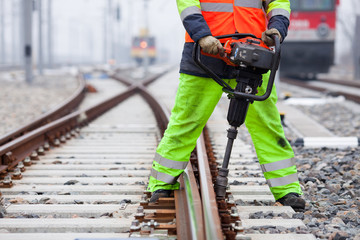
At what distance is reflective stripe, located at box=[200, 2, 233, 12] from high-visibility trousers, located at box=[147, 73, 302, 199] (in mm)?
434

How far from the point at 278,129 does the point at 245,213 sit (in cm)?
62

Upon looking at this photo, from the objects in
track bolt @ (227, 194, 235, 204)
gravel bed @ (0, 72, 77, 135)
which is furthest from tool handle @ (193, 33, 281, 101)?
gravel bed @ (0, 72, 77, 135)

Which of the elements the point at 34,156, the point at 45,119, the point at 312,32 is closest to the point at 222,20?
the point at 34,156

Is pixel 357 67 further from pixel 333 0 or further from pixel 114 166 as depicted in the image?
pixel 114 166

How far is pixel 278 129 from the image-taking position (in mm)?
3377

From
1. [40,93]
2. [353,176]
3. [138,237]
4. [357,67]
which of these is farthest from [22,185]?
[357,67]

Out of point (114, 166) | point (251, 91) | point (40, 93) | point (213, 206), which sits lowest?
point (40, 93)

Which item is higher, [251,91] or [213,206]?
[251,91]

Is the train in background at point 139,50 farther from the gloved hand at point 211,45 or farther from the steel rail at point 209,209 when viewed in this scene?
the gloved hand at point 211,45

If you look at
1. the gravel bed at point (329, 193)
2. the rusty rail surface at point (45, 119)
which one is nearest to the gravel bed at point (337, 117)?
the gravel bed at point (329, 193)

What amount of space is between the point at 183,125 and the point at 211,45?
62 cm

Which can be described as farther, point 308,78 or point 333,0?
point 308,78

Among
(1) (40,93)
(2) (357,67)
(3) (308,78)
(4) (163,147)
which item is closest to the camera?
(4) (163,147)

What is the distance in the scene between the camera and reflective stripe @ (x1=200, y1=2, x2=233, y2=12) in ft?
10.1
